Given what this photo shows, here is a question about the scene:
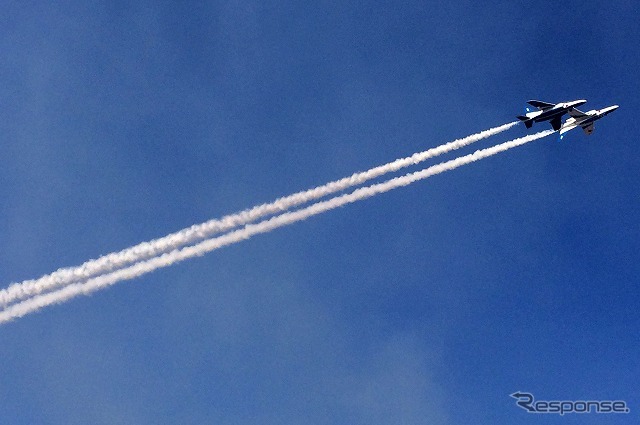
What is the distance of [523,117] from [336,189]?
43852mm

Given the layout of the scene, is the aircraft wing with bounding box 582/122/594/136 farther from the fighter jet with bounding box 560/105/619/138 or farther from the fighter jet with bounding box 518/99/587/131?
the fighter jet with bounding box 518/99/587/131

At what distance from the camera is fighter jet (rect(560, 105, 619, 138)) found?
115 meters

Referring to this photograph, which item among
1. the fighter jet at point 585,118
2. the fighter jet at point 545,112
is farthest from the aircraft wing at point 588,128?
the fighter jet at point 545,112

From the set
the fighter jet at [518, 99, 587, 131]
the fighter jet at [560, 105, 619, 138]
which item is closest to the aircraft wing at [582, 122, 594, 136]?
the fighter jet at [560, 105, 619, 138]

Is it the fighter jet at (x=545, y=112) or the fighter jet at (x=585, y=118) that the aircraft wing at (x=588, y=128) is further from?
the fighter jet at (x=545, y=112)

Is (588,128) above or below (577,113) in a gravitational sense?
below

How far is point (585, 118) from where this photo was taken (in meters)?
116

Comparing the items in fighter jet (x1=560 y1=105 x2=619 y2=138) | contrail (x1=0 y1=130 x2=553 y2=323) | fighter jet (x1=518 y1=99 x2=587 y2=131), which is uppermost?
fighter jet (x1=560 y1=105 x2=619 y2=138)

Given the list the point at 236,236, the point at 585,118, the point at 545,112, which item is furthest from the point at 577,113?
the point at 236,236

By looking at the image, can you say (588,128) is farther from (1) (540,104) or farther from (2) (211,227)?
(2) (211,227)

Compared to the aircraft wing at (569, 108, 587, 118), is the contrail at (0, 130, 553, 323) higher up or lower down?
lower down

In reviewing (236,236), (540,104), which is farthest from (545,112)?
(236,236)

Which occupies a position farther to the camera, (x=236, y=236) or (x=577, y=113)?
(x=577, y=113)

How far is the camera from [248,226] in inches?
3314
